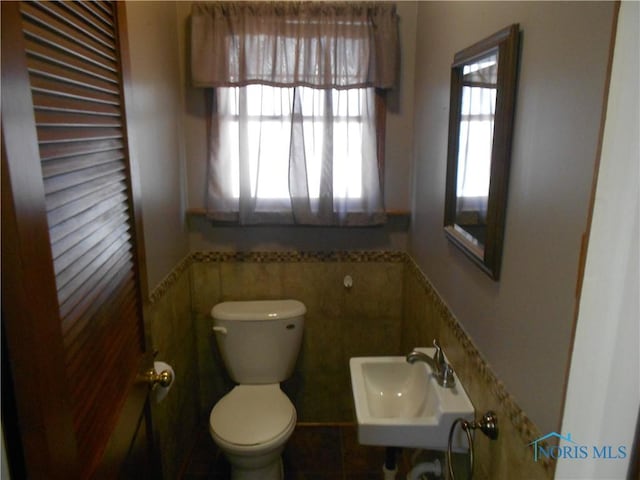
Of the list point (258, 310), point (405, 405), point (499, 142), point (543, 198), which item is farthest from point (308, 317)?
point (543, 198)

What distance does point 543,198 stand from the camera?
973 mm

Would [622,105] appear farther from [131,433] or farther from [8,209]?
[131,433]

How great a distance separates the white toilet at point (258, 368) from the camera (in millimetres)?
1976

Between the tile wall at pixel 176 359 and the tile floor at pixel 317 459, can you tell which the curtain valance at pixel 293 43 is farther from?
the tile floor at pixel 317 459

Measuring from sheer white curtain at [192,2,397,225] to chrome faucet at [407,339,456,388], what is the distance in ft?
2.93

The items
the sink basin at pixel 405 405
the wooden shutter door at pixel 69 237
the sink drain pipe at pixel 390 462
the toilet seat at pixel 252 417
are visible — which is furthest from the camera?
the toilet seat at pixel 252 417

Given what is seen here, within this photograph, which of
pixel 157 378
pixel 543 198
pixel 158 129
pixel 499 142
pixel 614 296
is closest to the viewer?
pixel 614 296

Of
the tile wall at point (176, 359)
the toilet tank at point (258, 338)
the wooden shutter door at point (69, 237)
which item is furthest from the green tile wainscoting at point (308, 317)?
the wooden shutter door at point (69, 237)

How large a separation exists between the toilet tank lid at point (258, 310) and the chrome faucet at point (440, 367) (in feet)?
2.83

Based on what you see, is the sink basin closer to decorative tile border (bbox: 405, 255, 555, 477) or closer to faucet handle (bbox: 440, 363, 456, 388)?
faucet handle (bbox: 440, 363, 456, 388)

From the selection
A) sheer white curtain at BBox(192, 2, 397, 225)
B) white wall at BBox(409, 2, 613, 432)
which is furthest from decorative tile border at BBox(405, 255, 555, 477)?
sheer white curtain at BBox(192, 2, 397, 225)

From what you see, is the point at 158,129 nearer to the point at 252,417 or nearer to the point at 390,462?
the point at 252,417

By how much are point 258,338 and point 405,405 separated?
85 cm

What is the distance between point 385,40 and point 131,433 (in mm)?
1872
